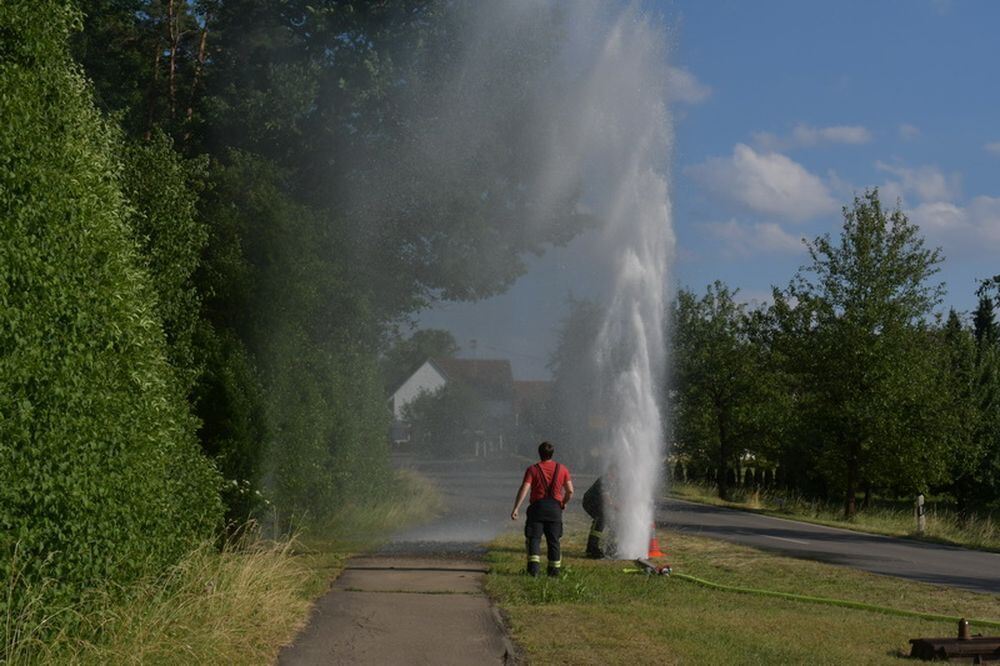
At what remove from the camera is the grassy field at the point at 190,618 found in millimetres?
7090

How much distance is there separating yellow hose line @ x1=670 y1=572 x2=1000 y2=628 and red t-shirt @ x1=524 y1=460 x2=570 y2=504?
187cm

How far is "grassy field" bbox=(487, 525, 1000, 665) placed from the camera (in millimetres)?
9439

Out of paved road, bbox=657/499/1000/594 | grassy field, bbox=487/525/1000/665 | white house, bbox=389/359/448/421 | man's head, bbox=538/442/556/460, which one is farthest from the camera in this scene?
white house, bbox=389/359/448/421

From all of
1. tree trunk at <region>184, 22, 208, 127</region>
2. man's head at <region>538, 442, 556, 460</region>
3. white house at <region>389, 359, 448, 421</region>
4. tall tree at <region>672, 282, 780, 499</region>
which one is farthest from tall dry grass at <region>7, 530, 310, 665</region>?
white house at <region>389, 359, 448, 421</region>

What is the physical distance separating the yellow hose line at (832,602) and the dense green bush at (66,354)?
712 centimetres

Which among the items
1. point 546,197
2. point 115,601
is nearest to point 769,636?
point 115,601

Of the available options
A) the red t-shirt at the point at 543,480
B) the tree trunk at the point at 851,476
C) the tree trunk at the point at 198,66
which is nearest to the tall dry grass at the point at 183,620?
the red t-shirt at the point at 543,480

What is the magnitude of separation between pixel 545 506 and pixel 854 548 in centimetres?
1083

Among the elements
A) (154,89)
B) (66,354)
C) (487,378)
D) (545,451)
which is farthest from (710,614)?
(487,378)

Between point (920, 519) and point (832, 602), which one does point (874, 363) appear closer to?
point (920, 519)

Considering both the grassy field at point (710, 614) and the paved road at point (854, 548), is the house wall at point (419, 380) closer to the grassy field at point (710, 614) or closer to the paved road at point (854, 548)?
the paved road at point (854, 548)

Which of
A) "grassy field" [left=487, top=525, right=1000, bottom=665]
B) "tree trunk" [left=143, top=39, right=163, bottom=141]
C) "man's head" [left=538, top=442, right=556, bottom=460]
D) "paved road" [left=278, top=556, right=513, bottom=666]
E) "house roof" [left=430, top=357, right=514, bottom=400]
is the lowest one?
"paved road" [left=278, top=556, right=513, bottom=666]

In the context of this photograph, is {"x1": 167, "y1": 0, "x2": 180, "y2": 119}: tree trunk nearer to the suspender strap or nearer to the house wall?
the suspender strap

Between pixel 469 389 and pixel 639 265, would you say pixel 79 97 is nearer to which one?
pixel 639 265
